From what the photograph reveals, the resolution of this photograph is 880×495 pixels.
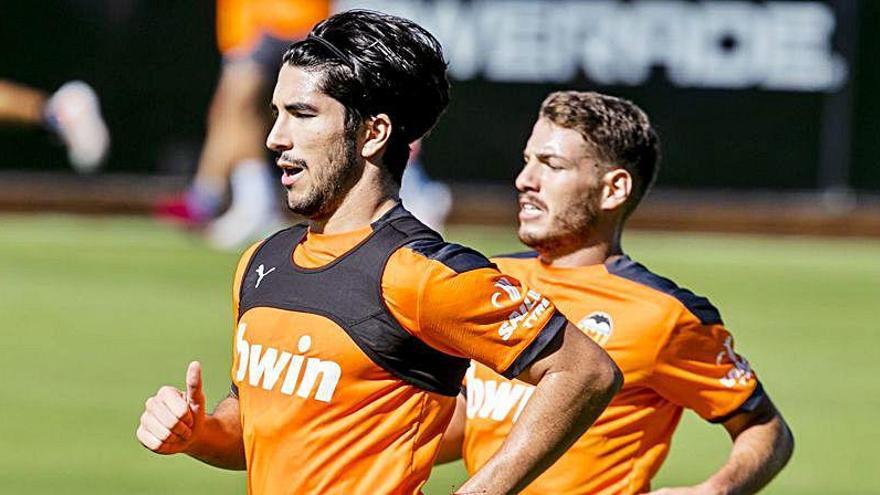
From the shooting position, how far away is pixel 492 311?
154 inches

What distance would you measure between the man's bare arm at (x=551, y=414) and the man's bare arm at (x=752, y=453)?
94cm

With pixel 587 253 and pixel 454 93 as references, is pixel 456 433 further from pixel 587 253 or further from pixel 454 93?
pixel 454 93

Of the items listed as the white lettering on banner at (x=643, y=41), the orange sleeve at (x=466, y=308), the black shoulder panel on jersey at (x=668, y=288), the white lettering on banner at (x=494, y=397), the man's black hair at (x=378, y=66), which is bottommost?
the white lettering on banner at (x=643, y=41)

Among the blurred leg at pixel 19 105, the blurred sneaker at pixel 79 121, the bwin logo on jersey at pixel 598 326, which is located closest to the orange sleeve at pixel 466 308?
the bwin logo on jersey at pixel 598 326

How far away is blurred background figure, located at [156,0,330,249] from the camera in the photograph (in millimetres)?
18281

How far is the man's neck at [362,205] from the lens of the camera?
416cm

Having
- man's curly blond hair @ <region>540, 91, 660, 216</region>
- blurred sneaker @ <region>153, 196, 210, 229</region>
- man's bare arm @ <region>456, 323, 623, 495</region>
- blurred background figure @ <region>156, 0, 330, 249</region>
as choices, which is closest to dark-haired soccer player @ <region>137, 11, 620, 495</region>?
man's bare arm @ <region>456, 323, 623, 495</region>

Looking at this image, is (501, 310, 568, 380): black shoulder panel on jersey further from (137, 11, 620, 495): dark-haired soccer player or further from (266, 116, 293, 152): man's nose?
(266, 116, 293, 152): man's nose

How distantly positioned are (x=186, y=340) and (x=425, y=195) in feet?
18.8

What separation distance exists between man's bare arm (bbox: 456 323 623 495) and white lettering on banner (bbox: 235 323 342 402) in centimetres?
39

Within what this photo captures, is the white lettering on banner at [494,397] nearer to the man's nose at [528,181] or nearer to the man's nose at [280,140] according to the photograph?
the man's nose at [528,181]

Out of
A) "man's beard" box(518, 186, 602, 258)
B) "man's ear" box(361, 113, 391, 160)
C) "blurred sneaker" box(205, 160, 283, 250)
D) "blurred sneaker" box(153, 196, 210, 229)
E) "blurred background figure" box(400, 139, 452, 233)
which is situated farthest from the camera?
"blurred background figure" box(400, 139, 452, 233)

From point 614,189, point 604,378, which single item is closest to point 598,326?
point 614,189

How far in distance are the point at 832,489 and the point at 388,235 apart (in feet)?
20.9
